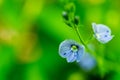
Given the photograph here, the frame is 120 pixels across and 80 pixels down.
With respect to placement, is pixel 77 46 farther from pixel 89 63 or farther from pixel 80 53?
pixel 89 63

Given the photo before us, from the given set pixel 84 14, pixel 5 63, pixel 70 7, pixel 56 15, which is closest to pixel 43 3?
pixel 56 15

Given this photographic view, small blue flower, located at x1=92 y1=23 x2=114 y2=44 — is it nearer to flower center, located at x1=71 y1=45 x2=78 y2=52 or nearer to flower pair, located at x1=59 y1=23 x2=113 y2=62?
flower pair, located at x1=59 y1=23 x2=113 y2=62

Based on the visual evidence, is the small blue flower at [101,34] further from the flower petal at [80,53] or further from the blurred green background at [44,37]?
the blurred green background at [44,37]

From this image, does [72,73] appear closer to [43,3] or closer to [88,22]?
[88,22]

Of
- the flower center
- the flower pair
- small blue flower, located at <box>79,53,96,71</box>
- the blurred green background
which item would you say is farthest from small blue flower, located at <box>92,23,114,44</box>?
small blue flower, located at <box>79,53,96,71</box>

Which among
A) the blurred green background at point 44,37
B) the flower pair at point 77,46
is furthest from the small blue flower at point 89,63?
the flower pair at point 77,46

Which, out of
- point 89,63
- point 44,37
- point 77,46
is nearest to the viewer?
point 77,46

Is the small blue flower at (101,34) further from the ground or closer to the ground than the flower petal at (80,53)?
further from the ground

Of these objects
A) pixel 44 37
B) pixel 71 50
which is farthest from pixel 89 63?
pixel 71 50
